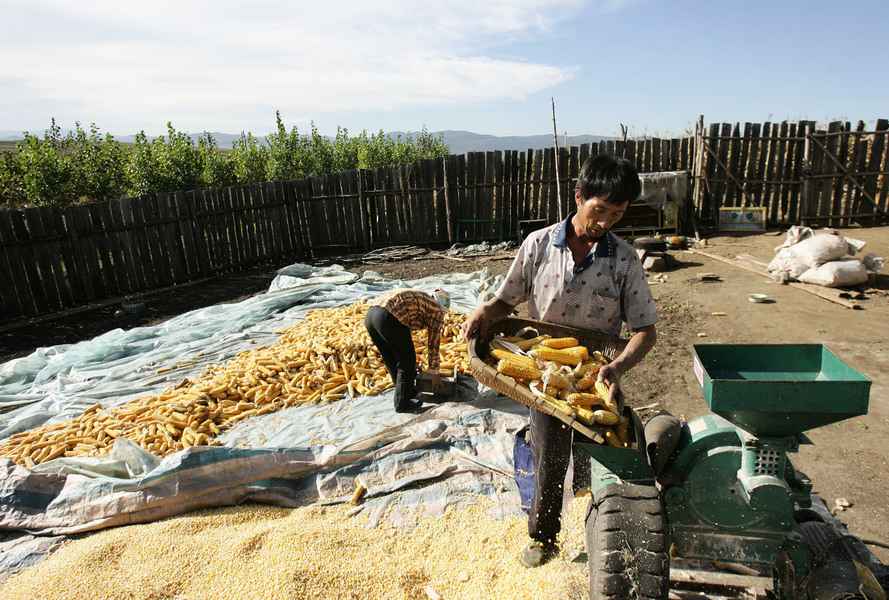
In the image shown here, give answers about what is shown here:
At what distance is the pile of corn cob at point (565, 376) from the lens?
2.32 m

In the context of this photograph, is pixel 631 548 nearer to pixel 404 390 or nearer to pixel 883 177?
pixel 404 390

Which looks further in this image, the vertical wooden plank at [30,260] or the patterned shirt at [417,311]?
the vertical wooden plank at [30,260]

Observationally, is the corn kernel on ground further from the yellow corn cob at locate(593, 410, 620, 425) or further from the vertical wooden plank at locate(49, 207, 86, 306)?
the vertical wooden plank at locate(49, 207, 86, 306)

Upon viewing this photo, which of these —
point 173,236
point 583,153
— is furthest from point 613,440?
point 583,153

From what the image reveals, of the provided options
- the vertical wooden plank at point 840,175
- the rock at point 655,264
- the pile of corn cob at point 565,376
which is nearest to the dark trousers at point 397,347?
the pile of corn cob at point 565,376

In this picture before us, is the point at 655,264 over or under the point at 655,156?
under

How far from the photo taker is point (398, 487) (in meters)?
4.01

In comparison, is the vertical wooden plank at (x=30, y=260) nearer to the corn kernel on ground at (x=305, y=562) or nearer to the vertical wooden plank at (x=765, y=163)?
the corn kernel on ground at (x=305, y=562)

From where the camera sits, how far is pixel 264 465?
401 centimetres

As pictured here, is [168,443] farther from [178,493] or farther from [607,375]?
[607,375]

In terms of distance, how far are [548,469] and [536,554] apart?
0.60m

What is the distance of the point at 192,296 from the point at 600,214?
32.6ft

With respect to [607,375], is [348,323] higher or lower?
lower

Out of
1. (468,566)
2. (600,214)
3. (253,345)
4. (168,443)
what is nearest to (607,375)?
(600,214)
